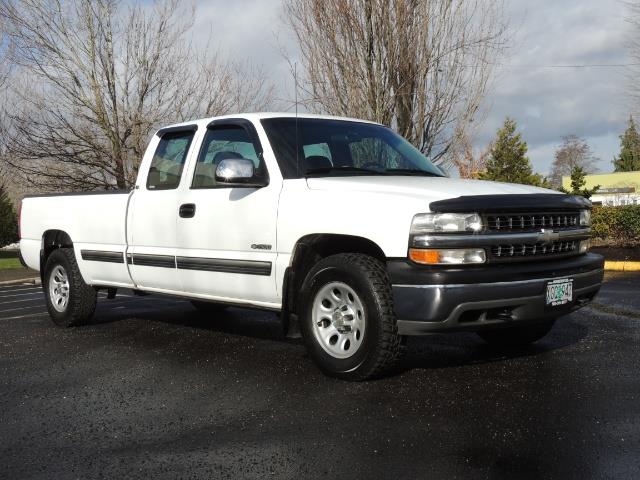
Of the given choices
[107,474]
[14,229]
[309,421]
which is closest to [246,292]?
[309,421]

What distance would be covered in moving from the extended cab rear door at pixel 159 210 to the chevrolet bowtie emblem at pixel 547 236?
2.99 meters

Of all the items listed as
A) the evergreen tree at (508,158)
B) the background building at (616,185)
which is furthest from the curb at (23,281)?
the background building at (616,185)

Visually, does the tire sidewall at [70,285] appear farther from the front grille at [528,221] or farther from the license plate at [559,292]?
the license plate at [559,292]

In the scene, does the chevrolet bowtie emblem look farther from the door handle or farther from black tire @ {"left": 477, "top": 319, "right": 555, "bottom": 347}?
the door handle

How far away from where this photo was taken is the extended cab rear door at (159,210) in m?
6.26

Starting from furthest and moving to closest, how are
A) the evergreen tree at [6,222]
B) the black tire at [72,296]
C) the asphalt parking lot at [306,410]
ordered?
1. the evergreen tree at [6,222]
2. the black tire at [72,296]
3. the asphalt parking lot at [306,410]

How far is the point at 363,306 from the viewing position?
15.5 ft

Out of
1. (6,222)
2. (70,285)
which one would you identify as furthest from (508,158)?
(70,285)

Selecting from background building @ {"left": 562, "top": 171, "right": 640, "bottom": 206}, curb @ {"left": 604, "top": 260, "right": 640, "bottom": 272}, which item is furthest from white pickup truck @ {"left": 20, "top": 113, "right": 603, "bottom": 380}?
background building @ {"left": 562, "top": 171, "right": 640, "bottom": 206}

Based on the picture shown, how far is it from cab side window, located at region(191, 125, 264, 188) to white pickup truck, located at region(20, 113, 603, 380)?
0.04 ft

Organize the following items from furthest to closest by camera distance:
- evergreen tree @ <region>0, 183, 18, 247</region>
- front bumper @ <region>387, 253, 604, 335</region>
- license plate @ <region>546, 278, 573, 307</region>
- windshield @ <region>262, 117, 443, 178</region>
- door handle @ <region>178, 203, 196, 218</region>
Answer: evergreen tree @ <region>0, 183, 18, 247</region>, door handle @ <region>178, 203, 196, 218</region>, windshield @ <region>262, 117, 443, 178</region>, license plate @ <region>546, 278, 573, 307</region>, front bumper @ <region>387, 253, 604, 335</region>

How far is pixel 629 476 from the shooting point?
3.12 meters

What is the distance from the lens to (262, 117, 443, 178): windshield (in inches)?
218

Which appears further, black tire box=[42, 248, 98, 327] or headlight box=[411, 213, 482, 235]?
black tire box=[42, 248, 98, 327]
